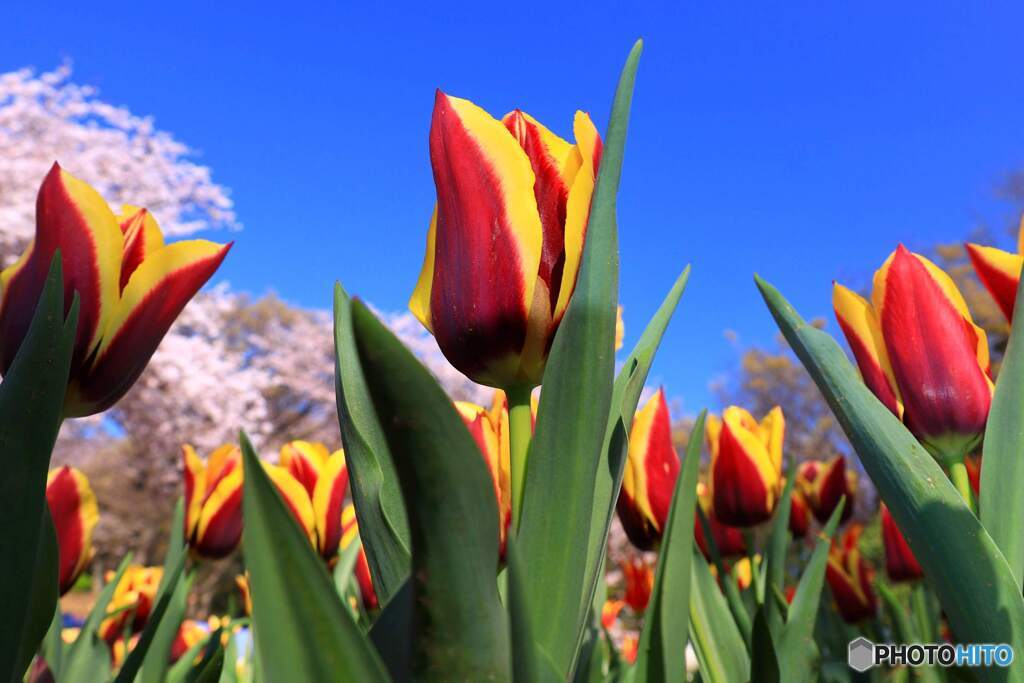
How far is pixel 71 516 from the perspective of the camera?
3.36 feet

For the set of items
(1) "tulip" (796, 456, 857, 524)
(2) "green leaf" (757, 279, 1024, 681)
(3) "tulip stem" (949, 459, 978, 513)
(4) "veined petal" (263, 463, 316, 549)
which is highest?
(1) "tulip" (796, 456, 857, 524)

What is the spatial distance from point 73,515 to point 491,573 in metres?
0.89

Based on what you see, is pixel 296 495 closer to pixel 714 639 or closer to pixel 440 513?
pixel 714 639

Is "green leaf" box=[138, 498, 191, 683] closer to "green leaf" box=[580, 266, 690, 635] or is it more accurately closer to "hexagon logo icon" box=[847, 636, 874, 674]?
"green leaf" box=[580, 266, 690, 635]

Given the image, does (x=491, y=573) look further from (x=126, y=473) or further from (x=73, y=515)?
(x=126, y=473)

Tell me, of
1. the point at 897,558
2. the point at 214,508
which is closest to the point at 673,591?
the point at 214,508

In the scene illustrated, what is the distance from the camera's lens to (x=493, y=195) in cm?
48

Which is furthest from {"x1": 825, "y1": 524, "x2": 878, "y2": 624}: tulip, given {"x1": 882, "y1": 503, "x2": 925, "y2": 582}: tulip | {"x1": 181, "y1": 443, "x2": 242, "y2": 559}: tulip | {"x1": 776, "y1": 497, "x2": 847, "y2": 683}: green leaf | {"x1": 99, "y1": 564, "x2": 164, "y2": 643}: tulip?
{"x1": 99, "y1": 564, "x2": 164, "y2": 643}: tulip

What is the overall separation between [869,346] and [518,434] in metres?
0.40

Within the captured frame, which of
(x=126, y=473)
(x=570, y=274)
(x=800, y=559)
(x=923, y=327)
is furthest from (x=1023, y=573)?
(x=126, y=473)

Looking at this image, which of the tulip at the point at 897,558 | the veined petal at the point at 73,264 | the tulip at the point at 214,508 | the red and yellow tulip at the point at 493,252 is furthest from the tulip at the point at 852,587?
the veined petal at the point at 73,264

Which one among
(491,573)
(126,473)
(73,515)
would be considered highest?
(126,473)

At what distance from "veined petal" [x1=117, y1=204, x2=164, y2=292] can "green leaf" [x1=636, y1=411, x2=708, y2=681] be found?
43 cm

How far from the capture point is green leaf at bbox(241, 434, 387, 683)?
0.89 ft
